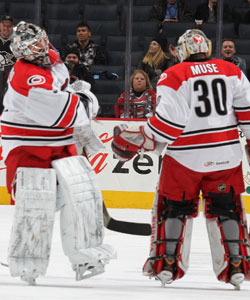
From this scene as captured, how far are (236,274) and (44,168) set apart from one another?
3.32 feet

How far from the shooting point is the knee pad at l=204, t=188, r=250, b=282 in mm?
4668

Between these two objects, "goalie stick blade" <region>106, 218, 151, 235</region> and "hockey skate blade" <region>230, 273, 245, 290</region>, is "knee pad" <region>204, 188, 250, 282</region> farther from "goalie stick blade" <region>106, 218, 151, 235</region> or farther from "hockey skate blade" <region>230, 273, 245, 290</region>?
"goalie stick blade" <region>106, 218, 151, 235</region>

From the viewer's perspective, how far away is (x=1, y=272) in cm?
491

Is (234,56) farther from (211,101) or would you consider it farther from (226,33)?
(211,101)

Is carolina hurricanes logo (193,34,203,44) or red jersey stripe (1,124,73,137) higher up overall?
carolina hurricanes logo (193,34,203,44)

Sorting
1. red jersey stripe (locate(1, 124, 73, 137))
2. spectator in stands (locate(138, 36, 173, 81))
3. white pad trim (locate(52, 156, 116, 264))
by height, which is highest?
spectator in stands (locate(138, 36, 173, 81))

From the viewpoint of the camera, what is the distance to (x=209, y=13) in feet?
30.2

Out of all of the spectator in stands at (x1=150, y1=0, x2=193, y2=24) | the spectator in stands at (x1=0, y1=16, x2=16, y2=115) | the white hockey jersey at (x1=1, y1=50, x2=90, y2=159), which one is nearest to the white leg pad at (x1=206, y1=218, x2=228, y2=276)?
the white hockey jersey at (x1=1, y1=50, x2=90, y2=159)

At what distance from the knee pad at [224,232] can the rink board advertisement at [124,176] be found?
367 centimetres

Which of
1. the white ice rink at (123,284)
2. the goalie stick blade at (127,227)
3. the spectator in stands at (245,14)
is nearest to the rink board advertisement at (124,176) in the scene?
the spectator in stands at (245,14)

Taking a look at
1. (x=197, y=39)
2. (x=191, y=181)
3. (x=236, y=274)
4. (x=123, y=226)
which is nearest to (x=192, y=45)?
(x=197, y=39)

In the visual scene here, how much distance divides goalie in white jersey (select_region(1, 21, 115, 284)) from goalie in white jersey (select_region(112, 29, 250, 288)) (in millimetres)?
296

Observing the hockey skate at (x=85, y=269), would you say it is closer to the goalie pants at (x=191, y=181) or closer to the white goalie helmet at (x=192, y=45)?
the goalie pants at (x=191, y=181)

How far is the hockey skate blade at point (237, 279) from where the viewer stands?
15.0ft
